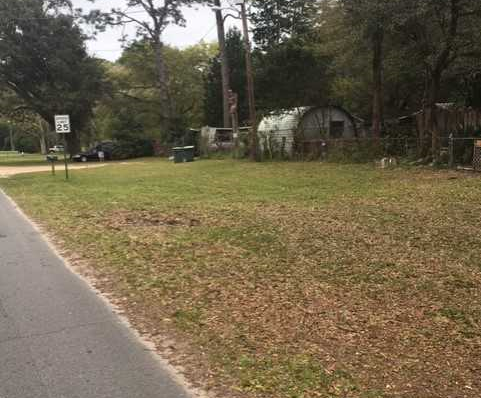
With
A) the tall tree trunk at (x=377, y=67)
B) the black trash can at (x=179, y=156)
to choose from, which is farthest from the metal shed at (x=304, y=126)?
the black trash can at (x=179, y=156)

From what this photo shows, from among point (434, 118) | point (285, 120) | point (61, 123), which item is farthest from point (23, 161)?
point (434, 118)

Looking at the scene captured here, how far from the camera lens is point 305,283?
583cm

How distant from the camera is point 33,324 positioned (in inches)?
193

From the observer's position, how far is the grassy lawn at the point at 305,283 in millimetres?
3807

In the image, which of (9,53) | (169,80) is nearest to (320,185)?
(9,53)

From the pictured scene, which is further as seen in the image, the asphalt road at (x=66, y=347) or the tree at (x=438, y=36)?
the tree at (x=438, y=36)

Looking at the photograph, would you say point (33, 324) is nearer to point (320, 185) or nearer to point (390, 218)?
point (390, 218)

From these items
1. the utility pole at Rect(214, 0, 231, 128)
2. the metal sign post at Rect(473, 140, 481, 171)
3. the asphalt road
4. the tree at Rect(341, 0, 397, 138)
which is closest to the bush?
the utility pole at Rect(214, 0, 231, 128)

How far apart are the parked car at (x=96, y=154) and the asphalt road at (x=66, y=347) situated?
1428 inches

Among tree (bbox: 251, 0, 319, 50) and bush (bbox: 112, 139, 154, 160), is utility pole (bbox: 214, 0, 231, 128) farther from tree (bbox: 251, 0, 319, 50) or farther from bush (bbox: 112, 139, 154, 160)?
bush (bbox: 112, 139, 154, 160)

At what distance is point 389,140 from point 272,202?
1107 centimetres

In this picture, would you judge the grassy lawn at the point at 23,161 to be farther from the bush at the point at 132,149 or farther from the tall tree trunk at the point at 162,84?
the tall tree trunk at the point at 162,84

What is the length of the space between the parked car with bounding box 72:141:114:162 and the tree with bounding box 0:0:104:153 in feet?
10.2

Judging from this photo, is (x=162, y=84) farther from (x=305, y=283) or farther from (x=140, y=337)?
(x=140, y=337)
